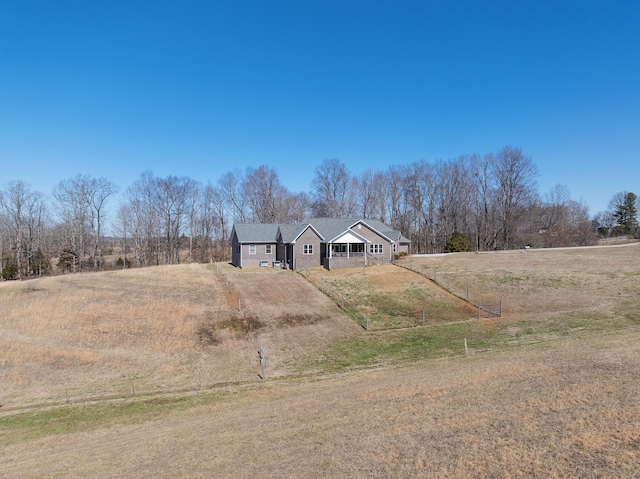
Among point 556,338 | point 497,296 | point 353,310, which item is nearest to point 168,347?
point 353,310

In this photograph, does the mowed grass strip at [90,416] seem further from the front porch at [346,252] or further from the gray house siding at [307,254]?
the front porch at [346,252]

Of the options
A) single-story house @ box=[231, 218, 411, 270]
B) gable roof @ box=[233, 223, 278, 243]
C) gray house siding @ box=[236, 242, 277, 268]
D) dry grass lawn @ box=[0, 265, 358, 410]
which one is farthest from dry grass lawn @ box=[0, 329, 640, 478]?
gable roof @ box=[233, 223, 278, 243]

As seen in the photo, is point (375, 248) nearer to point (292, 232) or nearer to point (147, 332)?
point (292, 232)

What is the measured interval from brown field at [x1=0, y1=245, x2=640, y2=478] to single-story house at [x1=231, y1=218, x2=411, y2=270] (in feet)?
29.0

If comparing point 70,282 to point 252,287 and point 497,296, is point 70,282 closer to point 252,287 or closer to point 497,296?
point 252,287

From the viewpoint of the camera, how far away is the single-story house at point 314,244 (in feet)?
138

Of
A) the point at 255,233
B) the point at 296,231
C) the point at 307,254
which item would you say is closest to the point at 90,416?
the point at 307,254

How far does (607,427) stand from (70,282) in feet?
137

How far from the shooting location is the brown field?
7.63 m

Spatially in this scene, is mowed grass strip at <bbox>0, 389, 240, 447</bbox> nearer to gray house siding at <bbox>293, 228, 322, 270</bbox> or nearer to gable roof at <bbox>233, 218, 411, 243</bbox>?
gray house siding at <bbox>293, 228, 322, 270</bbox>

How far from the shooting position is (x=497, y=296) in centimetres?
2923

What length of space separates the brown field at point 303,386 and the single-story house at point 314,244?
885 centimetres

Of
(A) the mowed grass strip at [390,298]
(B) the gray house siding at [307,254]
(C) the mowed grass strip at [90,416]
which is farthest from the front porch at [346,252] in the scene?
(C) the mowed grass strip at [90,416]

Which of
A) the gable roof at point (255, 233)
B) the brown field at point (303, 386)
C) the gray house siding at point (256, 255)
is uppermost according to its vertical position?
the gable roof at point (255, 233)
